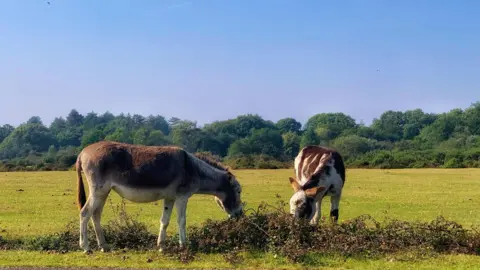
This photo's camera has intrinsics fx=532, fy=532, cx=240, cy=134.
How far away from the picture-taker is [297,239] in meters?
12.8

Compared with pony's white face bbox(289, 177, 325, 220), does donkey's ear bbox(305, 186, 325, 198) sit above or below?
above

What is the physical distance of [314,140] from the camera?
109 m

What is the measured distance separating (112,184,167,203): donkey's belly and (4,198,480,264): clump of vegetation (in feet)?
4.04

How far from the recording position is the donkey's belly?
13.2m

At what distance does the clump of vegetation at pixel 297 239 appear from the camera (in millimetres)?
12594

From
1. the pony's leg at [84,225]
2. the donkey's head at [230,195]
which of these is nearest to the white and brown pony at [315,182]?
the donkey's head at [230,195]

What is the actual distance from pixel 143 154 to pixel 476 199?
20.3 m

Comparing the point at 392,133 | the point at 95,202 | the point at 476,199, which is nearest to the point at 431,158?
the point at 476,199

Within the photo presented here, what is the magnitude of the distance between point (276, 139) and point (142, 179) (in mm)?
95892

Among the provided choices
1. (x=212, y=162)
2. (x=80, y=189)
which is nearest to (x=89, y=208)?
(x=80, y=189)

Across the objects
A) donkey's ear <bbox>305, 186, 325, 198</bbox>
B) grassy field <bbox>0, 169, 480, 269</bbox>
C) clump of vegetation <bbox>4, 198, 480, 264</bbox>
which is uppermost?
donkey's ear <bbox>305, 186, 325, 198</bbox>

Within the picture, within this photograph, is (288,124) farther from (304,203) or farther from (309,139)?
(304,203)

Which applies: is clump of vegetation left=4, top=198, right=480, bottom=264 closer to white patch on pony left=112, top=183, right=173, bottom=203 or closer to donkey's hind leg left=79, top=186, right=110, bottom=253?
donkey's hind leg left=79, top=186, right=110, bottom=253

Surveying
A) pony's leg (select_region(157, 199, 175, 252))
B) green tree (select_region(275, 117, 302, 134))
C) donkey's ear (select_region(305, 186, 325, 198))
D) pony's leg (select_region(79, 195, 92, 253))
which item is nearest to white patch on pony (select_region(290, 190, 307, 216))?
donkey's ear (select_region(305, 186, 325, 198))
